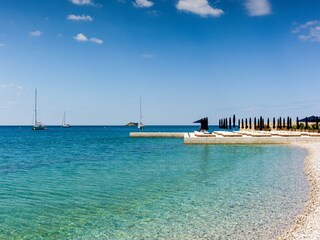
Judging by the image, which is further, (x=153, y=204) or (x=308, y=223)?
(x=153, y=204)

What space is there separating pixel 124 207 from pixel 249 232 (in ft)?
13.4

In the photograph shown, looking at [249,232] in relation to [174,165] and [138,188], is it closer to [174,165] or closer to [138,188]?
[138,188]

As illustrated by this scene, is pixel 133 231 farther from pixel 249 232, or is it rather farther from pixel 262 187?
pixel 262 187

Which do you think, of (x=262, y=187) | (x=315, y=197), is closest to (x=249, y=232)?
(x=315, y=197)

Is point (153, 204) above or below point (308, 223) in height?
below

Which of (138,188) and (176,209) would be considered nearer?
(176,209)

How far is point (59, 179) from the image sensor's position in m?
16.2

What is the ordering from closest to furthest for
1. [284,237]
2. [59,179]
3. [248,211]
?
Result: [284,237]
[248,211]
[59,179]

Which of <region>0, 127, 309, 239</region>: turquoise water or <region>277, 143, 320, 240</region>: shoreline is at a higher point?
<region>277, 143, 320, 240</region>: shoreline

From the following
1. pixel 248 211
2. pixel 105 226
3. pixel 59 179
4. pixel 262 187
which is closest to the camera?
pixel 105 226

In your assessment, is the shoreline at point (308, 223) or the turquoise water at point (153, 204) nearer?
Result: the shoreline at point (308, 223)

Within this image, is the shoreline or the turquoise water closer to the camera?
the shoreline

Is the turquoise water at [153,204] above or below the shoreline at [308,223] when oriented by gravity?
below

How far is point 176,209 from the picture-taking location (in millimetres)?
10008
